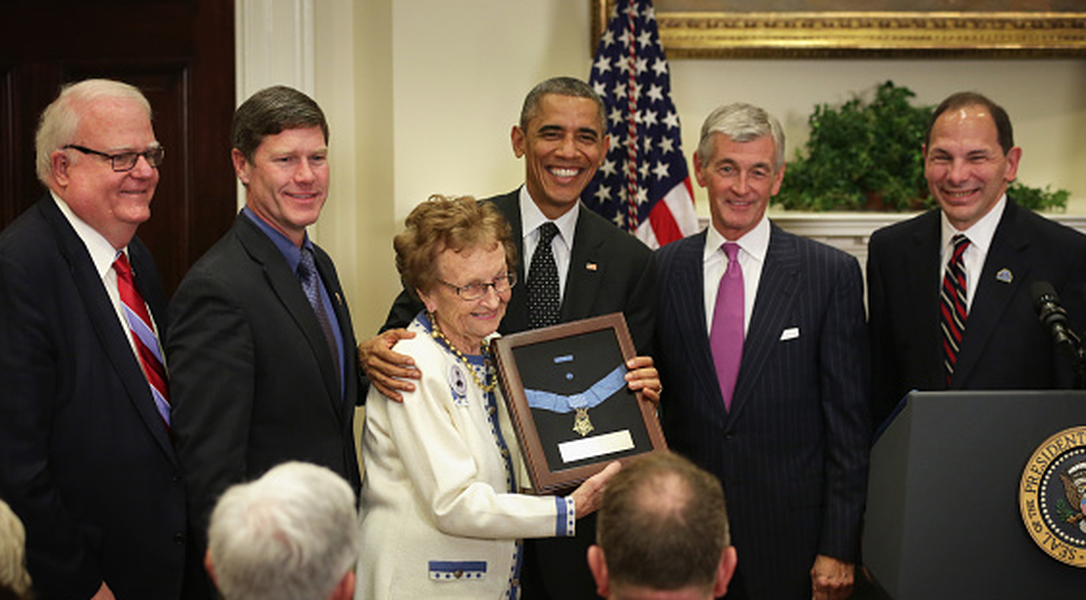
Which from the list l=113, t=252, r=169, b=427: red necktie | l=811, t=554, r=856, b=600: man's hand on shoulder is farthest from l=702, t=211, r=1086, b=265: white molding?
l=113, t=252, r=169, b=427: red necktie

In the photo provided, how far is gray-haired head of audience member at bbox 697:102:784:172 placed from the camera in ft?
11.1

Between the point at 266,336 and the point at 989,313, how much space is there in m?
2.05

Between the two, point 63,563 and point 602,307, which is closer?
point 63,563

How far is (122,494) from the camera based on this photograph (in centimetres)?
270

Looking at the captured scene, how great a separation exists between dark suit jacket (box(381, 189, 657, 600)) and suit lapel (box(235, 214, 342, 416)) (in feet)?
1.44

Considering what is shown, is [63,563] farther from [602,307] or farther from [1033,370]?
[1033,370]

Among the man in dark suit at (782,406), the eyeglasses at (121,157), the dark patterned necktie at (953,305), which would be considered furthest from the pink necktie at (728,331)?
the eyeglasses at (121,157)

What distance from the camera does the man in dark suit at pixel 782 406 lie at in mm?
3232

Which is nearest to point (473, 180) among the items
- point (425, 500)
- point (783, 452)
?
point (783, 452)

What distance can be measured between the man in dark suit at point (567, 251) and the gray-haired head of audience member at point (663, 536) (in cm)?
124

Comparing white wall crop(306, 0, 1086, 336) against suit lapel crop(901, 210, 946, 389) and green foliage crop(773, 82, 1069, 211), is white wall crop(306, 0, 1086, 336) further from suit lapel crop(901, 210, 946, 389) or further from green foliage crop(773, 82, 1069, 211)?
suit lapel crop(901, 210, 946, 389)

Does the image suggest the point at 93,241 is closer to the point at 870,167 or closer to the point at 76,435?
the point at 76,435

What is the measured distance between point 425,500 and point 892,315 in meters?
1.68

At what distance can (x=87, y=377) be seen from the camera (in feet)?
8.73
